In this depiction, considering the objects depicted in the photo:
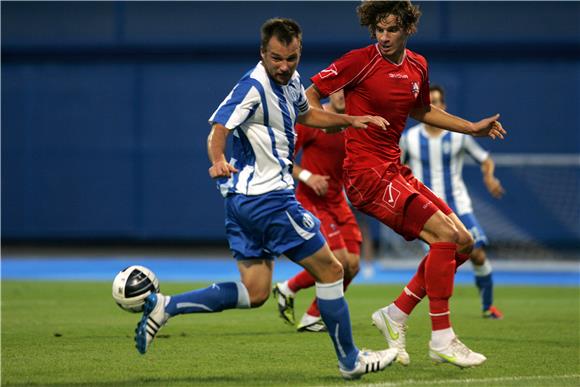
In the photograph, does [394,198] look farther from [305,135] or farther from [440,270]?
[305,135]

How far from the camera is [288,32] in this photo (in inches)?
238

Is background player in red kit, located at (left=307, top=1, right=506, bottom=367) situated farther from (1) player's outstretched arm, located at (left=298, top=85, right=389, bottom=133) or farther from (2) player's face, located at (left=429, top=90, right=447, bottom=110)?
(2) player's face, located at (left=429, top=90, right=447, bottom=110)

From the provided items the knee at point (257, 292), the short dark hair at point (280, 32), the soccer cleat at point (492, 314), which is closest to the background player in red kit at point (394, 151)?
the short dark hair at point (280, 32)

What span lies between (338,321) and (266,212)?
2.59 feet

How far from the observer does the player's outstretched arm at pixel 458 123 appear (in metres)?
7.07

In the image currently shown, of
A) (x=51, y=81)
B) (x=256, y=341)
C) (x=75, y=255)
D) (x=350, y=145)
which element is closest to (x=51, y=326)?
(x=256, y=341)

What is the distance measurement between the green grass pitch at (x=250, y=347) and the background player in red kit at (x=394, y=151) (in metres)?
0.59

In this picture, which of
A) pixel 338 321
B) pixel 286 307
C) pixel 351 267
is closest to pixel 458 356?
pixel 338 321

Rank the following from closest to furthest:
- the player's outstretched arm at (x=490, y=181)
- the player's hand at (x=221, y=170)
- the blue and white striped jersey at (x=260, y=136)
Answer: the player's hand at (x=221, y=170), the blue and white striped jersey at (x=260, y=136), the player's outstretched arm at (x=490, y=181)

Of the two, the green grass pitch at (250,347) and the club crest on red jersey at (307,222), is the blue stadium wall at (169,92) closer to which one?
the green grass pitch at (250,347)

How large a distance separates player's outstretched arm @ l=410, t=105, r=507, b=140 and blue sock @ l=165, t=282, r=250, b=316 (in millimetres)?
2086

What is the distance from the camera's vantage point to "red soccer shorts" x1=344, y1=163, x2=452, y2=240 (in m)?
6.93

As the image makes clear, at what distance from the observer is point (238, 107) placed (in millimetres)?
5945

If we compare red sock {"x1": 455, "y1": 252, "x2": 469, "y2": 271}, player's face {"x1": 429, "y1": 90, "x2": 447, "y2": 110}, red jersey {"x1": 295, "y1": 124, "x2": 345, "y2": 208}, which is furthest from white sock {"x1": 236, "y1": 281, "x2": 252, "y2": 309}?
player's face {"x1": 429, "y1": 90, "x2": 447, "y2": 110}
